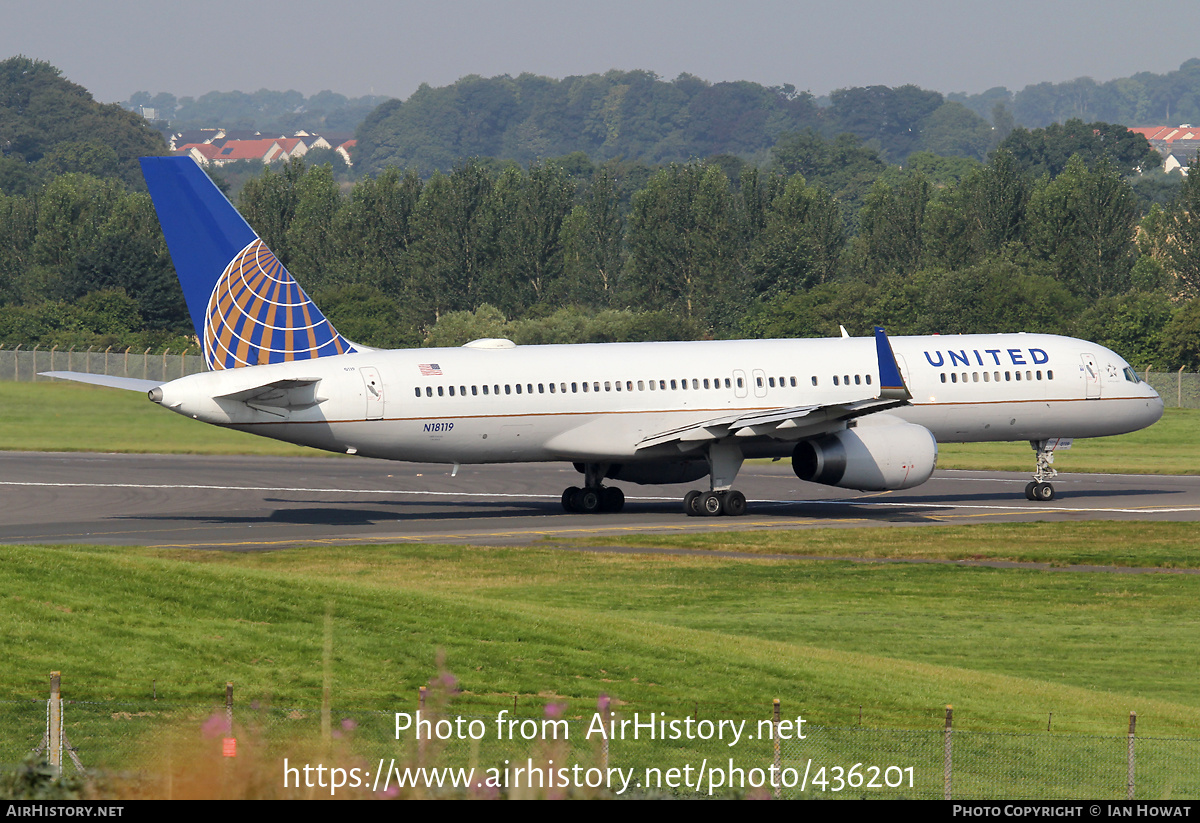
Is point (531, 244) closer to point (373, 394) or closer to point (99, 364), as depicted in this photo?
point (99, 364)

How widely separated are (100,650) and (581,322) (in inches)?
3636

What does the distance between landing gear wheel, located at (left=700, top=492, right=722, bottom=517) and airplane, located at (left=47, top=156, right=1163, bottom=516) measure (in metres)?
0.09

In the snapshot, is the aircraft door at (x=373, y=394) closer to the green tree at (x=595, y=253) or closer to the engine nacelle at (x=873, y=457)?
the engine nacelle at (x=873, y=457)

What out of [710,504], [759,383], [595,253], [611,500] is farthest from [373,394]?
[595,253]

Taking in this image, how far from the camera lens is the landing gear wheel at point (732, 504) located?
48.4 metres

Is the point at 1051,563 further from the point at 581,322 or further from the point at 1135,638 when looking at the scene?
the point at 581,322

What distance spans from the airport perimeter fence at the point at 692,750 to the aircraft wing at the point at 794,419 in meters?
22.7

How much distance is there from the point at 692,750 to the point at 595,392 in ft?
90.1

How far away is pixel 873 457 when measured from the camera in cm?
4609

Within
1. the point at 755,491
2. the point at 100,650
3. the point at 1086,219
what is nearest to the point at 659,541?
the point at 755,491

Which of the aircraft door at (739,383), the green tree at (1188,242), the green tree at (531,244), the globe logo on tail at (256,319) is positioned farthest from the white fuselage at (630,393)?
the green tree at (531,244)
